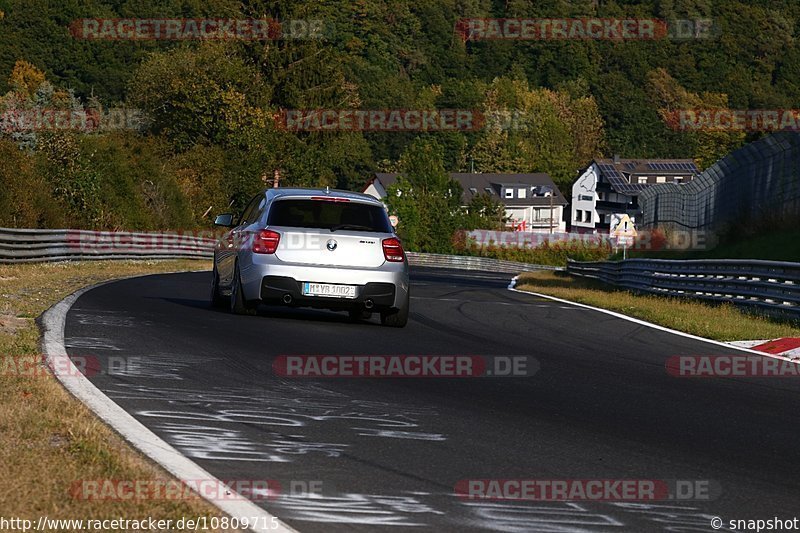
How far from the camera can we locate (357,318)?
16172mm

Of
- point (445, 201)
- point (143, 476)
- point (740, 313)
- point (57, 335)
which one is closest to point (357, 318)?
point (57, 335)

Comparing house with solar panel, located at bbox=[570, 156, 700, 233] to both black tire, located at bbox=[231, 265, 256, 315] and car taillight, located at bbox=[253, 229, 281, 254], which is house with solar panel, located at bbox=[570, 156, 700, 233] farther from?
car taillight, located at bbox=[253, 229, 281, 254]

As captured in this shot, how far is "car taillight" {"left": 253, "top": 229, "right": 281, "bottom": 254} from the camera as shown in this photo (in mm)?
14750

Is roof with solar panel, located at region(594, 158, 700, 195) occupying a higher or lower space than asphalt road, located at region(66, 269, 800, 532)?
higher

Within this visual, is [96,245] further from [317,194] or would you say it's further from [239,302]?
[317,194]

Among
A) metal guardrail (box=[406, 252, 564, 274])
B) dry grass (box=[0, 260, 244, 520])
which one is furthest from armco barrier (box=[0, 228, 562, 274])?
metal guardrail (box=[406, 252, 564, 274])

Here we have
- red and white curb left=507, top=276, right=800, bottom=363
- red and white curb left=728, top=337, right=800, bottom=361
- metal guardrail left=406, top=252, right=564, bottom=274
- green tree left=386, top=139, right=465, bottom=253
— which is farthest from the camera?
green tree left=386, top=139, right=465, bottom=253

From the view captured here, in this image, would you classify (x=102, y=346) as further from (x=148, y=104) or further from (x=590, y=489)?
(x=148, y=104)

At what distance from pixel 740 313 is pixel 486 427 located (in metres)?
12.3

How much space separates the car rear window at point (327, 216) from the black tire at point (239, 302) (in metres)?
0.90

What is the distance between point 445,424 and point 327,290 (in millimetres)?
6676

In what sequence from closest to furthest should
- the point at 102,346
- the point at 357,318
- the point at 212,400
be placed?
the point at 212,400
the point at 102,346
the point at 357,318

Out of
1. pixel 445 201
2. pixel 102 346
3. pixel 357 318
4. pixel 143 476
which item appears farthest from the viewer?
pixel 445 201

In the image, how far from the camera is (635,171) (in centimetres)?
15550
